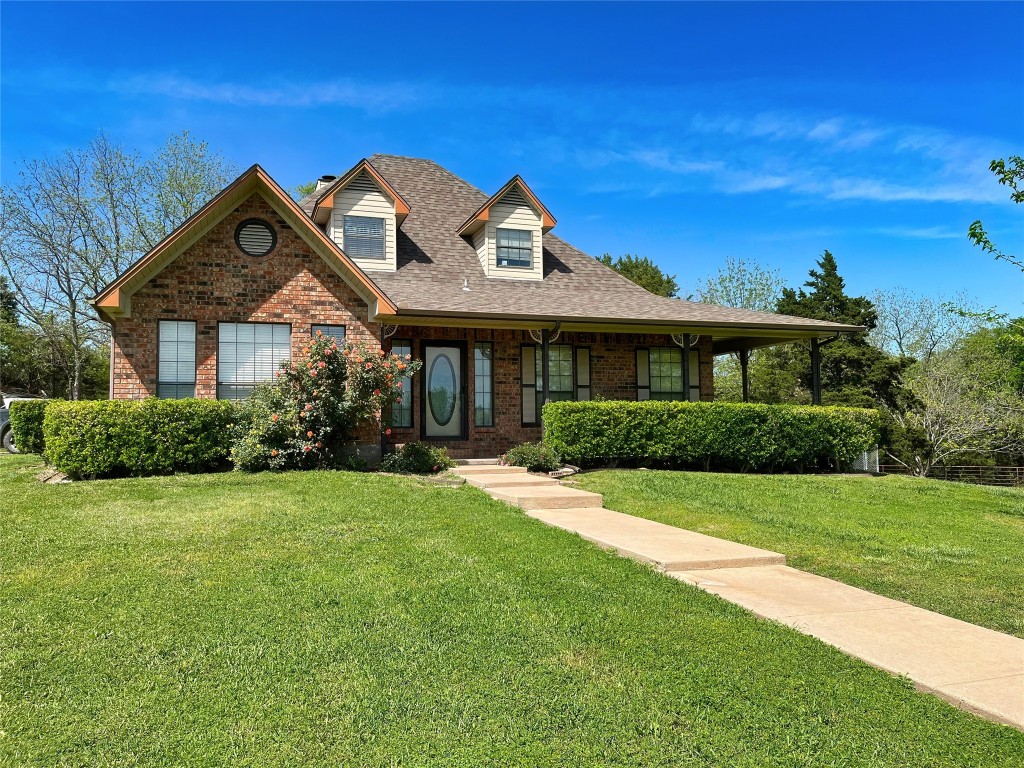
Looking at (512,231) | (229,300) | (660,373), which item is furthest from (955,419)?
(229,300)

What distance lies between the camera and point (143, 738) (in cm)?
295

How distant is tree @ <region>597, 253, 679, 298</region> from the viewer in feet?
109

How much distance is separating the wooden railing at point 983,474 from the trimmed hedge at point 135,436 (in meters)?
18.7

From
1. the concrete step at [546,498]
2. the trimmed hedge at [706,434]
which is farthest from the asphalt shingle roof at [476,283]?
the concrete step at [546,498]

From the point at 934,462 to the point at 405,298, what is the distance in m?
17.2

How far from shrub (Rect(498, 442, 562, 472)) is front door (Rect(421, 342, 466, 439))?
2.28 meters

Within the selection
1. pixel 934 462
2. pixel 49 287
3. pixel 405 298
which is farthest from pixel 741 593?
pixel 49 287

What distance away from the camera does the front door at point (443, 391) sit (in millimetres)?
15297

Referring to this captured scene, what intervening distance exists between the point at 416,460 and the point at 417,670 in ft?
29.8

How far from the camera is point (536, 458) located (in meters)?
13.2

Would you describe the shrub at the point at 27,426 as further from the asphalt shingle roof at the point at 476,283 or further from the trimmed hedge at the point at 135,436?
the asphalt shingle roof at the point at 476,283

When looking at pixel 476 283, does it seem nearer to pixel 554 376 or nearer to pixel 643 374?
pixel 554 376

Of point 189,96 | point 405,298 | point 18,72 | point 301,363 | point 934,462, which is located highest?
point 189,96

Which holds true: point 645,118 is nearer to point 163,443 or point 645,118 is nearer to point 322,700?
point 163,443
